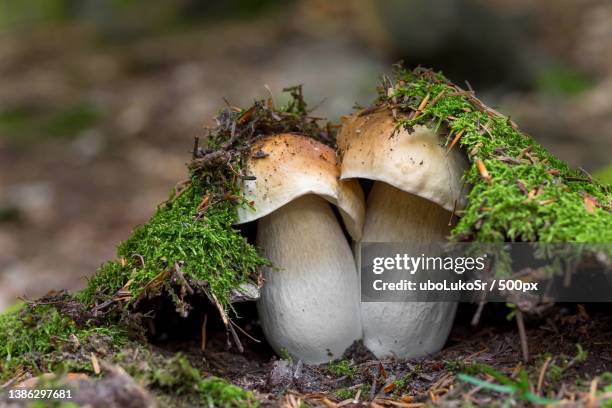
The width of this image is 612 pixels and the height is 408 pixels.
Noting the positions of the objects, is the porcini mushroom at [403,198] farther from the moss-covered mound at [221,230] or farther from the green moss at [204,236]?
the green moss at [204,236]

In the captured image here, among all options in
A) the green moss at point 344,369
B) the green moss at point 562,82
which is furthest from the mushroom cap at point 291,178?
the green moss at point 562,82

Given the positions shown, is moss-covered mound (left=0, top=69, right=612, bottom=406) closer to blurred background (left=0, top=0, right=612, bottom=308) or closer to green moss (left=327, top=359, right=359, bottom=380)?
green moss (left=327, top=359, right=359, bottom=380)

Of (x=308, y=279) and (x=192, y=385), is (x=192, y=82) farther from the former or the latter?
(x=192, y=385)

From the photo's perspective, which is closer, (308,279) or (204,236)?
(204,236)

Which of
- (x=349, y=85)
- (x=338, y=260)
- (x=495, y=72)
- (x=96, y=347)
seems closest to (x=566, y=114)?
(x=495, y=72)

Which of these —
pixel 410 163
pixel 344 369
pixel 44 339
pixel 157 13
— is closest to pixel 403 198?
pixel 410 163
